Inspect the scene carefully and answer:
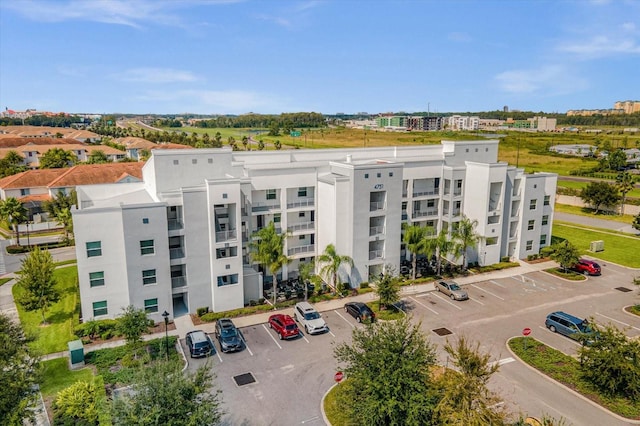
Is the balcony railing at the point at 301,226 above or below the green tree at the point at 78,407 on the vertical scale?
above

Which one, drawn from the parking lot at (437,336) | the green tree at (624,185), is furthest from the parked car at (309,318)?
the green tree at (624,185)

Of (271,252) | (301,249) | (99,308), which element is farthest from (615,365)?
(99,308)

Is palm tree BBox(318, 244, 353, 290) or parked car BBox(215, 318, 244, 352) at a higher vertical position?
palm tree BBox(318, 244, 353, 290)

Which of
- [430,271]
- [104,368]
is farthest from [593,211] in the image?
[104,368]

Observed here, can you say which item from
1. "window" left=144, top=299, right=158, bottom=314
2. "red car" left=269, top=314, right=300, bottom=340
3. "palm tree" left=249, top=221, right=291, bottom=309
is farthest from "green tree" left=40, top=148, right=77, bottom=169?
"red car" left=269, top=314, right=300, bottom=340

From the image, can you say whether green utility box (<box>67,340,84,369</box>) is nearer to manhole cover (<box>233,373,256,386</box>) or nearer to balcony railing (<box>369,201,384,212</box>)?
manhole cover (<box>233,373,256,386</box>)

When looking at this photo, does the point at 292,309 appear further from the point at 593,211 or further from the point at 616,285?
the point at 593,211

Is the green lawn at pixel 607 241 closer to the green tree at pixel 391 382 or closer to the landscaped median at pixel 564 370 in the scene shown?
the landscaped median at pixel 564 370
